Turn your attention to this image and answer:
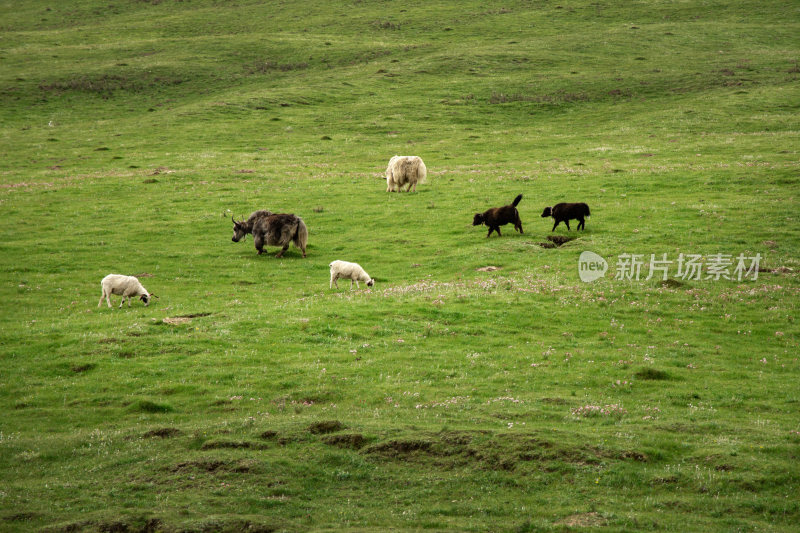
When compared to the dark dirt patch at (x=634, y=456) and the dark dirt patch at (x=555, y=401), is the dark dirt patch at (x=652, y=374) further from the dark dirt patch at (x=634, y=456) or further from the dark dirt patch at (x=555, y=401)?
the dark dirt patch at (x=634, y=456)

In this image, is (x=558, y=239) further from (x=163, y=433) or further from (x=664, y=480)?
(x=163, y=433)

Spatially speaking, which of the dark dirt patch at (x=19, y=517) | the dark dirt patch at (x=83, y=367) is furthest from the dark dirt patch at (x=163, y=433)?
the dark dirt patch at (x=83, y=367)

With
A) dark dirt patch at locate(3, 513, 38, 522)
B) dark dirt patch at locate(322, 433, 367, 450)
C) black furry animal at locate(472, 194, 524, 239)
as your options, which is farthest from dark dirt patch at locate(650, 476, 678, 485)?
black furry animal at locate(472, 194, 524, 239)

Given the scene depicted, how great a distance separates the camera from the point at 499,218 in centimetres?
3547

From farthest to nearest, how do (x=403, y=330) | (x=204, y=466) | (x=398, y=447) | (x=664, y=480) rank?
(x=403, y=330), (x=398, y=447), (x=204, y=466), (x=664, y=480)

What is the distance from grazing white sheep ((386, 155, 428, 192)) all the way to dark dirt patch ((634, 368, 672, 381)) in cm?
3222

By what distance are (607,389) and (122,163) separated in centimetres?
5603

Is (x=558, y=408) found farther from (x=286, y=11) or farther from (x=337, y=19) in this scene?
(x=286, y=11)

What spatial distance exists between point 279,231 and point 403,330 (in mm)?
14619

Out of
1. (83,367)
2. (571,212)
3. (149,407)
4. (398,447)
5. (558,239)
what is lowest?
(398,447)

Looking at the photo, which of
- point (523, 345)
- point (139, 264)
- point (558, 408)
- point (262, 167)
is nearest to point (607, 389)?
point (558, 408)

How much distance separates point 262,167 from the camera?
59.2m

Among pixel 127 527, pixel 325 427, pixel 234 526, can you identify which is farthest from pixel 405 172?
pixel 127 527

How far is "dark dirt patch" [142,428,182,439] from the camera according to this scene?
579 inches
